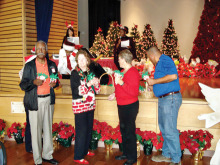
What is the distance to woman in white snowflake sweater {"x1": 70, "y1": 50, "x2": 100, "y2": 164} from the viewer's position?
265 cm

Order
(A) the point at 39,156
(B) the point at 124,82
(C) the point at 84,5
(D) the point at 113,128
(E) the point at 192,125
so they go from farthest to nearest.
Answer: (C) the point at 84,5
(D) the point at 113,128
(E) the point at 192,125
(A) the point at 39,156
(B) the point at 124,82

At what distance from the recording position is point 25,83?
2.61 metres

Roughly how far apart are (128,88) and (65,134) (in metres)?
1.48

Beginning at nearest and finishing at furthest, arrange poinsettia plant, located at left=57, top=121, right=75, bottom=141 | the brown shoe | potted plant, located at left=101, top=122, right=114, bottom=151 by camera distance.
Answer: the brown shoe, potted plant, located at left=101, top=122, right=114, bottom=151, poinsettia plant, located at left=57, top=121, right=75, bottom=141

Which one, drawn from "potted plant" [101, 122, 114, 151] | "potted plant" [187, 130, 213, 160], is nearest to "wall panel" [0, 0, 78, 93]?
"potted plant" [101, 122, 114, 151]

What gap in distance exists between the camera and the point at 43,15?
5012mm

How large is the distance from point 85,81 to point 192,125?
165 centimetres

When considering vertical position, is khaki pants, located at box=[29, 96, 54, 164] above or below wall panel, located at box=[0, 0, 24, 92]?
A: below

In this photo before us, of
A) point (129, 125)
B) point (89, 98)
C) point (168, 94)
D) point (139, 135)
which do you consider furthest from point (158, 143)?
point (89, 98)

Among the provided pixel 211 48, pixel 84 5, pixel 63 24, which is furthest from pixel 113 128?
pixel 84 5

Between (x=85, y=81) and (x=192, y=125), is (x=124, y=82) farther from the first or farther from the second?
(x=192, y=125)

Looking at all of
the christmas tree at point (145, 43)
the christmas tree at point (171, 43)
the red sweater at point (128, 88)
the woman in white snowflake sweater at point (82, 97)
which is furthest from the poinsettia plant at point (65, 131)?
the christmas tree at point (171, 43)

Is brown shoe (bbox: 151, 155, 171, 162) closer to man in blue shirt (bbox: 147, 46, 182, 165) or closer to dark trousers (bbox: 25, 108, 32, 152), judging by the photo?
man in blue shirt (bbox: 147, 46, 182, 165)

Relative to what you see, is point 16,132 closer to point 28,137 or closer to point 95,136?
point 28,137
